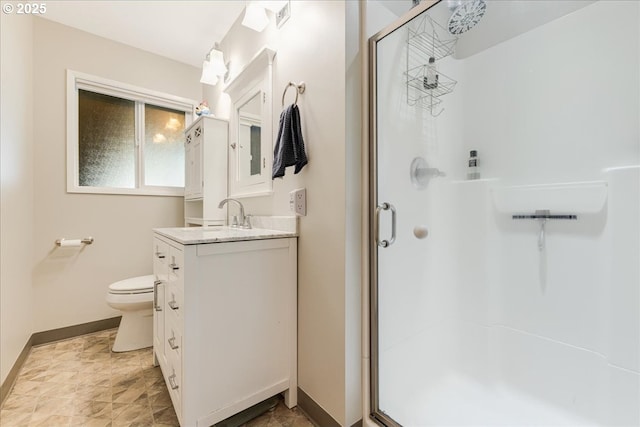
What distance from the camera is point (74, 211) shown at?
7.18 ft

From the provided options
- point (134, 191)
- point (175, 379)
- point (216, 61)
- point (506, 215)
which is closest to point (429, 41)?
point (506, 215)

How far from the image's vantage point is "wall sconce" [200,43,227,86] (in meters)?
2.19

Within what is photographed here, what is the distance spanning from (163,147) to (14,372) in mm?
1883

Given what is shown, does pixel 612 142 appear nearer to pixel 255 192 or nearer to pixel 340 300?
pixel 340 300

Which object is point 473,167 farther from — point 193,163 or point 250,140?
point 193,163

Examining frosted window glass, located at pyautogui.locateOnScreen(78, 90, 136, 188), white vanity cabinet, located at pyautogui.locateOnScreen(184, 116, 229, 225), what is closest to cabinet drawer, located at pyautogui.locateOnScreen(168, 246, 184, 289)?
white vanity cabinet, located at pyautogui.locateOnScreen(184, 116, 229, 225)

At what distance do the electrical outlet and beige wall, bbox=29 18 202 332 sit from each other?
175 centimetres

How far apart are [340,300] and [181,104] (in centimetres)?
250

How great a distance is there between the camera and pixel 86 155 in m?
2.29

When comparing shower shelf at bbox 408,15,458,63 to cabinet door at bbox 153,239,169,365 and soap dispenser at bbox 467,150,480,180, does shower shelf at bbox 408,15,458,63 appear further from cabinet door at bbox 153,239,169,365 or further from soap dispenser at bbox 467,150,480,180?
cabinet door at bbox 153,239,169,365

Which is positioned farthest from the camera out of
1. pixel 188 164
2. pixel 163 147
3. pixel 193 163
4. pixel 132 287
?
pixel 163 147

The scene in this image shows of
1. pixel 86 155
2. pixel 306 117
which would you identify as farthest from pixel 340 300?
pixel 86 155

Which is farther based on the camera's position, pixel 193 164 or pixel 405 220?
pixel 193 164

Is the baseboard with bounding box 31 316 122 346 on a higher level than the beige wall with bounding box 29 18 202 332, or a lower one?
lower
